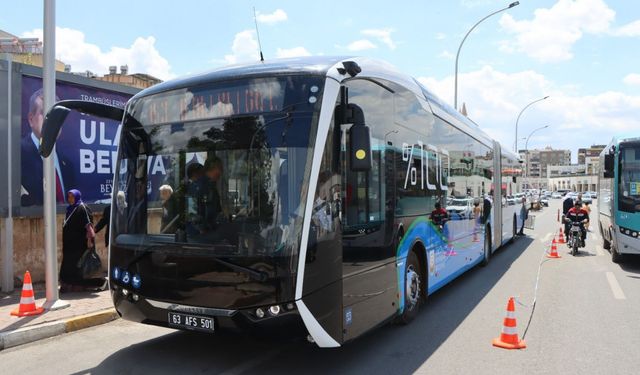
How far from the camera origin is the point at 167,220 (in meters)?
4.70

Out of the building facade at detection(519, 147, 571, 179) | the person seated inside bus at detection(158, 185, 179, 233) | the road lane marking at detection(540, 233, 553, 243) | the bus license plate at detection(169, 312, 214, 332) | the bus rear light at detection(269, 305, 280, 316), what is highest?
the building facade at detection(519, 147, 571, 179)

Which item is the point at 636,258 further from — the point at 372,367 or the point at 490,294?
the point at 372,367

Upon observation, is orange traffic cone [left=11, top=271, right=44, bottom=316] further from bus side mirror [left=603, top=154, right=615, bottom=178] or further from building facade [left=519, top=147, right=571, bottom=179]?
building facade [left=519, top=147, right=571, bottom=179]

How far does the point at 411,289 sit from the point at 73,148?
689cm

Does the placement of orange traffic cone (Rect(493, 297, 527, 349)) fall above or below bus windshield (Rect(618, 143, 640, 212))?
below

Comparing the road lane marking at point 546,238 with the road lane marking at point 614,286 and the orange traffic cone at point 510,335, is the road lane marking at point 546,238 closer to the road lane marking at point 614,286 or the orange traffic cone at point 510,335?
the road lane marking at point 614,286

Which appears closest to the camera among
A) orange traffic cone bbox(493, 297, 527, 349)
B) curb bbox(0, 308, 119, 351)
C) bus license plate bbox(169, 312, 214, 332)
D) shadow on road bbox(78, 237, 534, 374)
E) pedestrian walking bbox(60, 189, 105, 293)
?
bus license plate bbox(169, 312, 214, 332)

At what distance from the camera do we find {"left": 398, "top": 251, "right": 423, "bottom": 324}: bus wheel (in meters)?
6.36

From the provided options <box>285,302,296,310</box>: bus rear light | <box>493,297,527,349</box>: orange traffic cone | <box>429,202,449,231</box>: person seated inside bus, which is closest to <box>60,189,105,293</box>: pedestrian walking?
<box>285,302,296,310</box>: bus rear light

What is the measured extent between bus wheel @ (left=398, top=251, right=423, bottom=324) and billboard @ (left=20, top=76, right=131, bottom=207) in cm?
632

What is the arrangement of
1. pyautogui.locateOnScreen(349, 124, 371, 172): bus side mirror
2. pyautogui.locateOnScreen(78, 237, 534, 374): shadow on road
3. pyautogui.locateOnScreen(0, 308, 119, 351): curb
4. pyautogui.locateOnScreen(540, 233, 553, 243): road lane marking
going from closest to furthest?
pyautogui.locateOnScreen(349, 124, 371, 172): bus side mirror
pyautogui.locateOnScreen(78, 237, 534, 374): shadow on road
pyautogui.locateOnScreen(0, 308, 119, 351): curb
pyautogui.locateOnScreen(540, 233, 553, 243): road lane marking

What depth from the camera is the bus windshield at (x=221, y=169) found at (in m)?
4.25

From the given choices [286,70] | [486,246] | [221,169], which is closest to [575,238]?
[486,246]

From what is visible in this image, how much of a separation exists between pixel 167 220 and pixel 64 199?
5.79 meters
